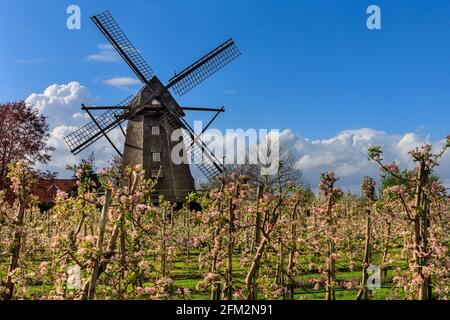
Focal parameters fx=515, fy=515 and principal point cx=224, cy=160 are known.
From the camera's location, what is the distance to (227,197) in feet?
35.7

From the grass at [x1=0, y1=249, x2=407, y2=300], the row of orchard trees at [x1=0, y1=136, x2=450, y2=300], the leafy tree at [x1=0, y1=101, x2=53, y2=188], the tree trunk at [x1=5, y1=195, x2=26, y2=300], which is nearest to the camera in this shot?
the row of orchard trees at [x1=0, y1=136, x2=450, y2=300]

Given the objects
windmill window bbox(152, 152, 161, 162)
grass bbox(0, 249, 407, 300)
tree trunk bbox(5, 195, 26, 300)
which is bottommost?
grass bbox(0, 249, 407, 300)

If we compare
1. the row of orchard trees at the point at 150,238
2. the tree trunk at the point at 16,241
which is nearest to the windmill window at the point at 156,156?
the row of orchard trees at the point at 150,238

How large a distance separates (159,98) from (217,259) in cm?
2292

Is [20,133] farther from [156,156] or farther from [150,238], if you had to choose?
[150,238]

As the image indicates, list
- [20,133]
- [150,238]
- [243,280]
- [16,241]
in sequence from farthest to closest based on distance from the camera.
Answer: [20,133] → [243,280] → [16,241] → [150,238]

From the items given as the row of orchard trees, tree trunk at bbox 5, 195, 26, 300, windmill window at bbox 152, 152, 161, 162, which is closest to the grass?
tree trunk at bbox 5, 195, 26, 300

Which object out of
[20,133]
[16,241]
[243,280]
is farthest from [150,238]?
[20,133]

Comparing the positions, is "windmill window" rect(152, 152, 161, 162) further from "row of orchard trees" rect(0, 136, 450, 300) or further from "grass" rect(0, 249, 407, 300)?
"row of orchard trees" rect(0, 136, 450, 300)

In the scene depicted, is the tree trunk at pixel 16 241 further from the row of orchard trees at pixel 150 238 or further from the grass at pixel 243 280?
the grass at pixel 243 280
